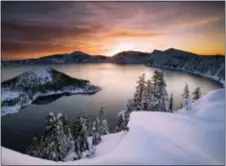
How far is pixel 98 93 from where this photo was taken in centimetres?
546

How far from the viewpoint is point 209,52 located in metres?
5.05

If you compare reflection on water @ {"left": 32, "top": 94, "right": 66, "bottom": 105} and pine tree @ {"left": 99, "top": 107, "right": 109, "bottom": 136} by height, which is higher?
reflection on water @ {"left": 32, "top": 94, "right": 66, "bottom": 105}

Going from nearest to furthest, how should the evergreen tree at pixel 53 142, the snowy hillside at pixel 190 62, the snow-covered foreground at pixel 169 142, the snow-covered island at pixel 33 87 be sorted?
1. the snow-covered foreground at pixel 169 142
2. the snow-covered island at pixel 33 87
3. the snowy hillside at pixel 190 62
4. the evergreen tree at pixel 53 142

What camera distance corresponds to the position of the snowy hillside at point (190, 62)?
16.3 ft

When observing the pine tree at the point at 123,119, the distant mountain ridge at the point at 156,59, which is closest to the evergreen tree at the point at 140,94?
the pine tree at the point at 123,119

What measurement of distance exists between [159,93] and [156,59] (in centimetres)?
67

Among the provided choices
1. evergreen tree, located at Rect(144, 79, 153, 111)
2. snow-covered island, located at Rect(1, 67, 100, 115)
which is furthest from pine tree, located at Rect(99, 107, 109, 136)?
evergreen tree, located at Rect(144, 79, 153, 111)

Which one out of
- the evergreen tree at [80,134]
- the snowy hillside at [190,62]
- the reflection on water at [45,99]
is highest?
the snowy hillside at [190,62]

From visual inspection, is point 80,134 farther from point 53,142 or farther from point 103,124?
point 103,124

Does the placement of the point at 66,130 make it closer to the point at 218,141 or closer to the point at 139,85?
the point at 139,85

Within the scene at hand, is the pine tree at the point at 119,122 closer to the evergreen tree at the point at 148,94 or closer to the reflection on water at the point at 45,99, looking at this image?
the evergreen tree at the point at 148,94

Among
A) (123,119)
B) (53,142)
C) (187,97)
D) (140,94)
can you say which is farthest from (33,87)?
(187,97)

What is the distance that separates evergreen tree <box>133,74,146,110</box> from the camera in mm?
5109

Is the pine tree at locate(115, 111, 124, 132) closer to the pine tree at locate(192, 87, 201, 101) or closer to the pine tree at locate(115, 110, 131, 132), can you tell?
the pine tree at locate(115, 110, 131, 132)
